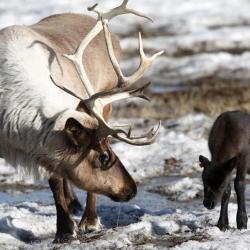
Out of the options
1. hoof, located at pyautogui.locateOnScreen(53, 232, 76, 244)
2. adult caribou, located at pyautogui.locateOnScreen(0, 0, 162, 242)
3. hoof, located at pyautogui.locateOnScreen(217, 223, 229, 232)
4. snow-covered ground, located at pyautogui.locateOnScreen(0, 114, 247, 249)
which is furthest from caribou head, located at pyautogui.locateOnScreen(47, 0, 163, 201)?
hoof, located at pyautogui.locateOnScreen(217, 223, 229, 232)

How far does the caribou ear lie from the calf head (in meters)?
1.35

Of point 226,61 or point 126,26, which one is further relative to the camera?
point 126,26

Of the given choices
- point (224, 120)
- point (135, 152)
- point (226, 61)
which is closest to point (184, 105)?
point (135, 152)

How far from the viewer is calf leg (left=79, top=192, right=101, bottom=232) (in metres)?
7.92

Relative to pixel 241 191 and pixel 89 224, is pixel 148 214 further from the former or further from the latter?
pixel 241 191

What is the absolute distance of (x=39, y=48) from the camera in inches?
301

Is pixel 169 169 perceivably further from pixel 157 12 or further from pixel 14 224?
pixel 157 12

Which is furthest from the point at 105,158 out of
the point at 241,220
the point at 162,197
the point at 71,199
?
the point at 162,197

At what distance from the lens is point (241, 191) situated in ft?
24.4

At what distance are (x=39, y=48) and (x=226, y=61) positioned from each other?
1198cm

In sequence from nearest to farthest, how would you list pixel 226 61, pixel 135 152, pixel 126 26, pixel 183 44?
1. pixel 135 152
2. pixel 226 61
3. pixel 183 44
4. pixel 126 26

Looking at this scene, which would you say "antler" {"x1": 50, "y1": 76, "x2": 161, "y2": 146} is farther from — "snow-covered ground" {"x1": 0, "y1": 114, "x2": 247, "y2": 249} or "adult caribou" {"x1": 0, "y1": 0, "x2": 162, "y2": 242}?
"snow-covered ground" {"x1": 0, "y1": 114, "x2": 247, "y2": 249}

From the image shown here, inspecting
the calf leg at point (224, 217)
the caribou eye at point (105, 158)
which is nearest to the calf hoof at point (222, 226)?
the calf leg at point (224, 217)

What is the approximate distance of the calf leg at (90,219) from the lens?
7.92 metres
